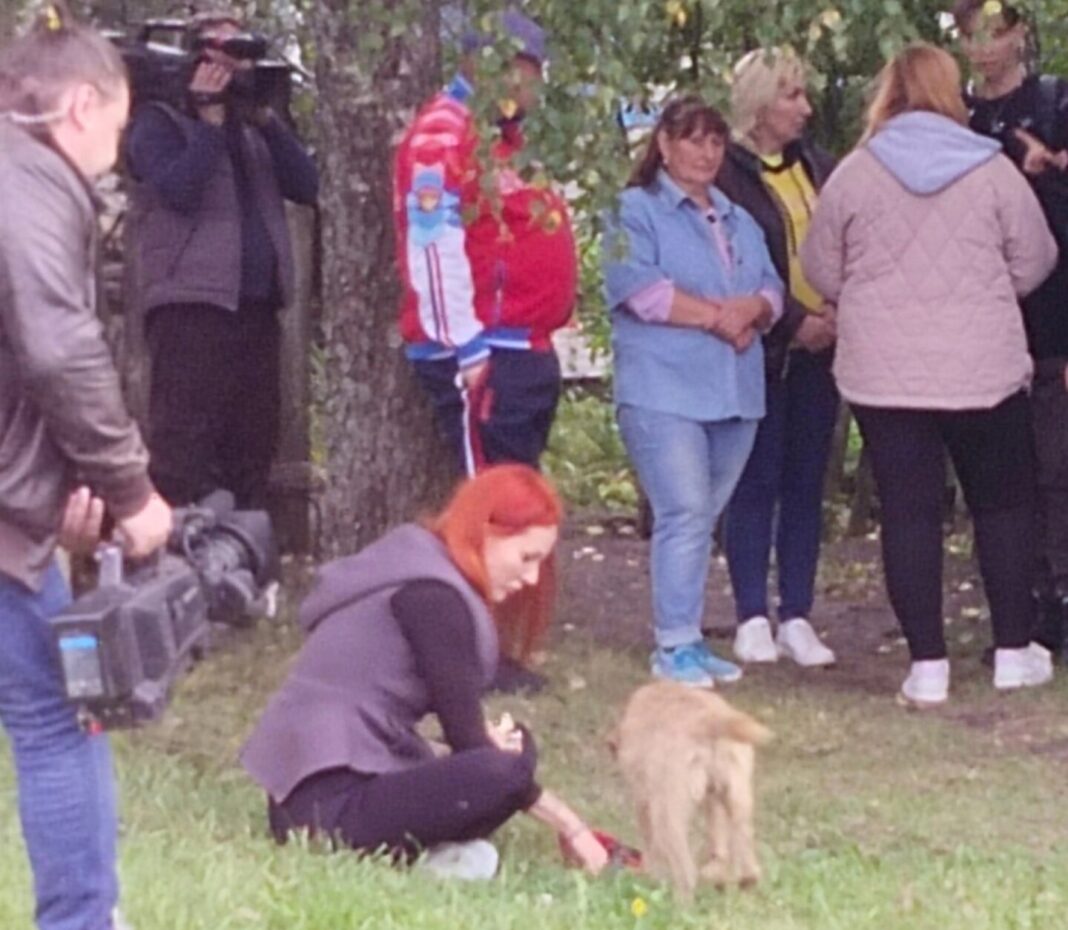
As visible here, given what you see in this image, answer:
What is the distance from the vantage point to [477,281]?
6.98 meters

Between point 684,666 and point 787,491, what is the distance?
76cm

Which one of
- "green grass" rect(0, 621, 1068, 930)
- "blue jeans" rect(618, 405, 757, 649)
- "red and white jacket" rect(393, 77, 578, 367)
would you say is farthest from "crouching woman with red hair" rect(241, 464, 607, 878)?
"blue jeans" rect(618, 405, 757, 649)

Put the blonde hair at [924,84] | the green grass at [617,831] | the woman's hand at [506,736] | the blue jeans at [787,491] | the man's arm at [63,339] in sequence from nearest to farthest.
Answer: the man's arm at [63,339]
the green grass at [617,831]
the woman's hand at [506,736]
the blonde hair at [924,84]
the blue jeans at [787,491]

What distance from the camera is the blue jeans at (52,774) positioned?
3.91m

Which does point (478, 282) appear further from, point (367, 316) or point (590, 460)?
point (590, 460)

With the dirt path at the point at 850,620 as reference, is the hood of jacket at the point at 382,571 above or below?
above

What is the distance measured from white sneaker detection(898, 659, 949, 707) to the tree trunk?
166cm

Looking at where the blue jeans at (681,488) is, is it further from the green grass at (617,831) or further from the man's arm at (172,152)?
the man's arm at (172,152)

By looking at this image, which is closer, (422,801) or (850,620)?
(422,801)

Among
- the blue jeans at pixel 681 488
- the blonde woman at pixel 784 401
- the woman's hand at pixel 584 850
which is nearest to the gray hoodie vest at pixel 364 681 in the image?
the woman's hand at pixel 584 850

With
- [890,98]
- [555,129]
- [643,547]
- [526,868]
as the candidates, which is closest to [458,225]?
[555,129]

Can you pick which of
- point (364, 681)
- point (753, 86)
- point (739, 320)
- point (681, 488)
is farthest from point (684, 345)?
point (364, 681)

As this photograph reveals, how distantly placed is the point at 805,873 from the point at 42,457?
6.85 ft

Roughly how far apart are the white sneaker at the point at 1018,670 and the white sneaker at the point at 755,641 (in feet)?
2.57
